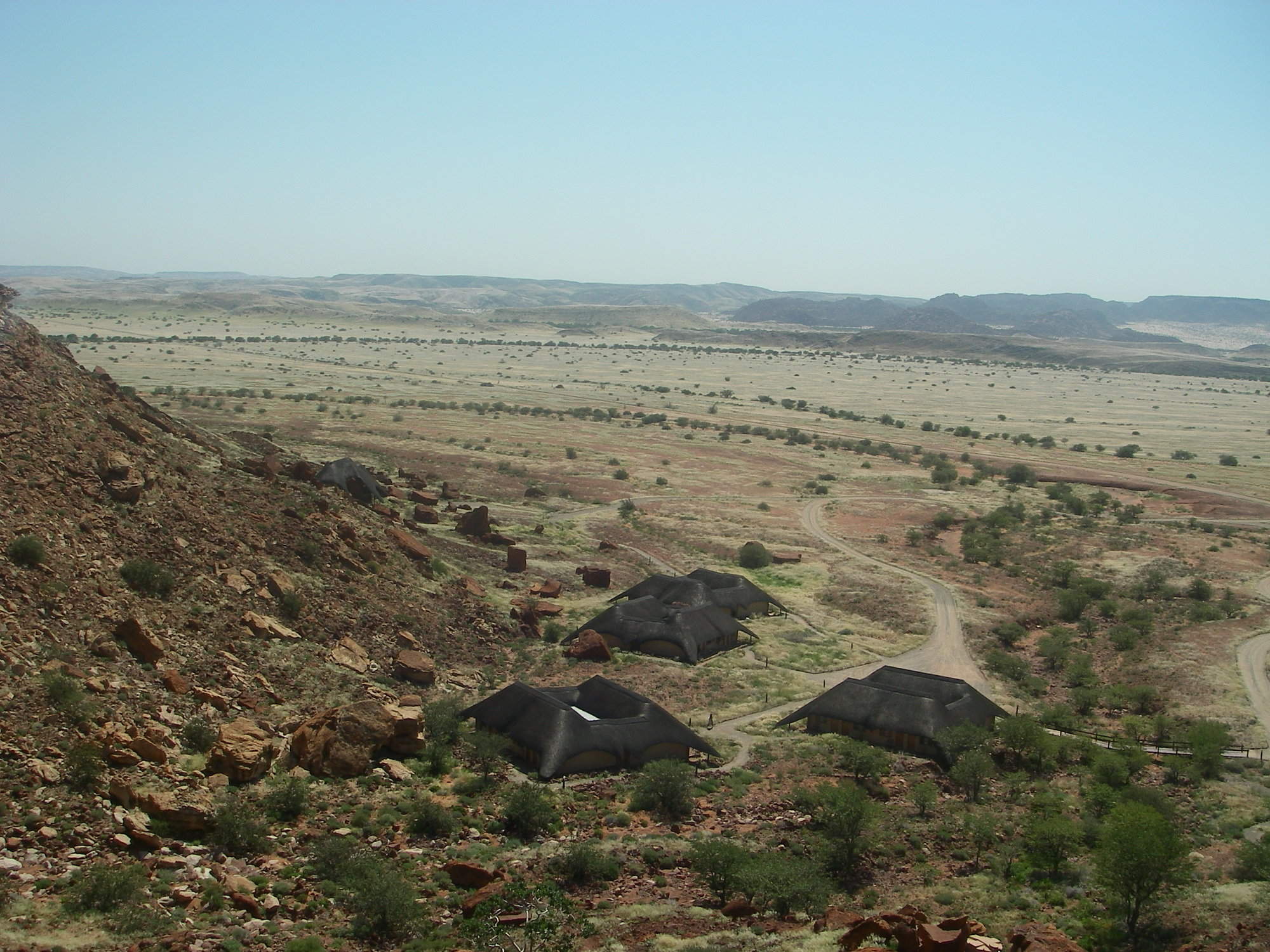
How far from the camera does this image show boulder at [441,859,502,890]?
18.1 meters

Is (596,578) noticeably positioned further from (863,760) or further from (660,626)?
(863,760)

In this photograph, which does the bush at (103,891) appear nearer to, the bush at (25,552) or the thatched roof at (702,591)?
the bush at (25,552)

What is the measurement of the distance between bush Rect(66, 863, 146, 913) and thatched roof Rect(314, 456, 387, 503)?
27.5 m

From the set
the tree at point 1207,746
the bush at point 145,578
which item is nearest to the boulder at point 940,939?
the tree at point 1207,746

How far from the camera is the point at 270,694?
24266 millimetres

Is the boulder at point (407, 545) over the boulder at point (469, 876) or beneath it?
over

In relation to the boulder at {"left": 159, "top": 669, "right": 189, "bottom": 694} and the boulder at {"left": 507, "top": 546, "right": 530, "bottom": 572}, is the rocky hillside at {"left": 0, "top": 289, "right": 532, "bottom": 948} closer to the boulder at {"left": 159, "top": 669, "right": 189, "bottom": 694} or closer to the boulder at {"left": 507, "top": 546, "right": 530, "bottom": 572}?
the boulder at {"left": 159, "top": 669, "right": 189, "bottom": 694}

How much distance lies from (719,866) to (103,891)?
10.6m

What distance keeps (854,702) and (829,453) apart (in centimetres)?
6249

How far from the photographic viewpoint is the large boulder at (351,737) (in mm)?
21688

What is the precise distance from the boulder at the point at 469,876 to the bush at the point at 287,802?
11.8 ft

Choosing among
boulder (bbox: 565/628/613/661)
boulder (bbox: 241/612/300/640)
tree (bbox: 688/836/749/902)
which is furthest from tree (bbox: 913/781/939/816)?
boulder (bbox: 241/612/300/640)

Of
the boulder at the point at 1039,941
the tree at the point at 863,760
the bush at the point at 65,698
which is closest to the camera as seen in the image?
the boulder at the point at 1039,941

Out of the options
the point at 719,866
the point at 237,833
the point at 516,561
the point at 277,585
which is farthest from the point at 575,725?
the point at 516,561
